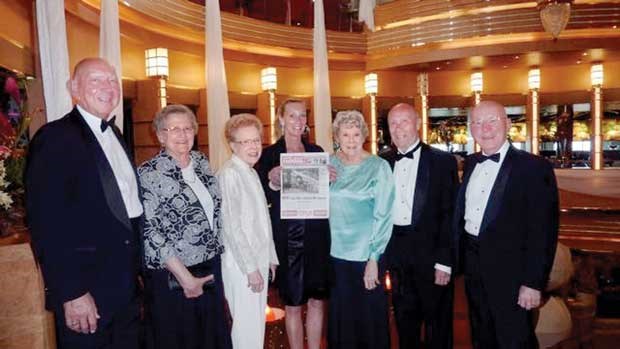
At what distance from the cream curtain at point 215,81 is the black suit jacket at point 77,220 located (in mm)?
4503

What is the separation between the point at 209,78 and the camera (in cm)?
655

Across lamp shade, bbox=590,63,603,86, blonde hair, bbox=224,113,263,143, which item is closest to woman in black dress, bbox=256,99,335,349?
blonde hair, bbox=224,113,263,143

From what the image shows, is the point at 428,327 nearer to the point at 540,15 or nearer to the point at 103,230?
the point at 103,230

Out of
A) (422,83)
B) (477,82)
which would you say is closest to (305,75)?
(422,83)

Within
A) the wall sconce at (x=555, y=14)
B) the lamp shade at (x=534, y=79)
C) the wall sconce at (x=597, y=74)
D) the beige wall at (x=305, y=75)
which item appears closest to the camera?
the beige wall at (x=305, y=75)

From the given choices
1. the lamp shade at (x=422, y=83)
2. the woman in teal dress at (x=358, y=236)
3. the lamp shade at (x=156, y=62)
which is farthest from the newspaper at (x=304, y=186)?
the lamp shade at (x=422, y=83)

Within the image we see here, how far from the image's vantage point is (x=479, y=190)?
2.54 meters

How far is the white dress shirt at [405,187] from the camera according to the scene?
2770 millimetres

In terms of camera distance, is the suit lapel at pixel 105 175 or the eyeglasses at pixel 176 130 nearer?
the suit lapel at pixel 105 175

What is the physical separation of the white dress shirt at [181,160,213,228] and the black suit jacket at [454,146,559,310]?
1366 millimetres

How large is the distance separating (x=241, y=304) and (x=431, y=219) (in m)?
1.14

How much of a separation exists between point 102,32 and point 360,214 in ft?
11.8

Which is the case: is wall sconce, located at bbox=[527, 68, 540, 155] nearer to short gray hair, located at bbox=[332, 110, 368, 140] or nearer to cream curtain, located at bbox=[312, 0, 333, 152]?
cream curtain, located at bbox=[312, 0, 333, 152]

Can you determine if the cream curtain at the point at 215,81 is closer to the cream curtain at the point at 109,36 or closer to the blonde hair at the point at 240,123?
the cream curtain at the point at 109,36
